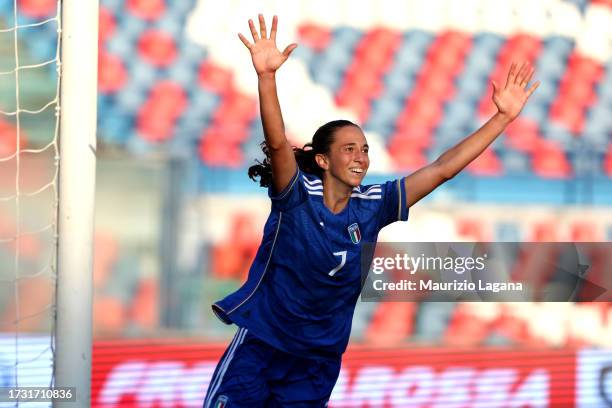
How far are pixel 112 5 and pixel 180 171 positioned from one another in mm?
972

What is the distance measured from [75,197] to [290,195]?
25.6 inches

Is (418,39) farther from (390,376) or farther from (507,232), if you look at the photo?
(390,376)

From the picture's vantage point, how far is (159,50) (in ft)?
17.3

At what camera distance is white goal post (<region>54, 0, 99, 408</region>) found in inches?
117

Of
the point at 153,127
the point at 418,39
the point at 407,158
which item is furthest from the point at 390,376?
the point at 418,39

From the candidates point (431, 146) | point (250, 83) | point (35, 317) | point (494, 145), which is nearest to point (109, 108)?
point (250, 83)

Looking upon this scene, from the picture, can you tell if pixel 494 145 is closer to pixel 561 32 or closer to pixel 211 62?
pixel 561 32

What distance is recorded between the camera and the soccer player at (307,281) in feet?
9.35

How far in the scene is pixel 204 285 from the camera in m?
5.04

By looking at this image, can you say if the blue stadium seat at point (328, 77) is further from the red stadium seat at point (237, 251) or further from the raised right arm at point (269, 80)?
the raised right arm at point (269, 80)

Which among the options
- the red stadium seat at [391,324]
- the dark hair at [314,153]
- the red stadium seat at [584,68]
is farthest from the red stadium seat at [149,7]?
the dark hair at [314,153]

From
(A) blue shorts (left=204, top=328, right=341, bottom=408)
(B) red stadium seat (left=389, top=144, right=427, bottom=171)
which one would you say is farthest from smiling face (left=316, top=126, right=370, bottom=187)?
(B) red stadium seat (left=389, top=144, right=427, bottom=171)

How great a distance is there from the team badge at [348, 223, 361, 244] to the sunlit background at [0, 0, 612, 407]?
2.16m

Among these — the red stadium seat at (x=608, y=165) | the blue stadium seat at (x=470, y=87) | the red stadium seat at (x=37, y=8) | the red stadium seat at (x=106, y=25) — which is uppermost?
the red stadium seat at (x=37, y=8)
